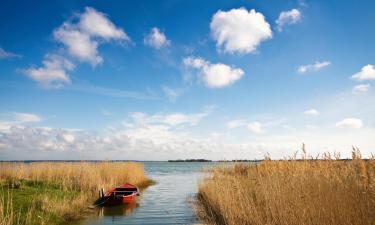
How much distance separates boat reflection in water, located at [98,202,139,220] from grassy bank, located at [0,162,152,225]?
30.0 inches

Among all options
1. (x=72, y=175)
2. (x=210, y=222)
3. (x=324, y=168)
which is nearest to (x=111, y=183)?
(x=72, y=175)

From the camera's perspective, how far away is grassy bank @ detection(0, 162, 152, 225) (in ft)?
40.0

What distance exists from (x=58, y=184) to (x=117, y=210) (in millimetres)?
5246

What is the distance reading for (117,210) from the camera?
15.0m

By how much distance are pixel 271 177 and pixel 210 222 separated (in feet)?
10.8

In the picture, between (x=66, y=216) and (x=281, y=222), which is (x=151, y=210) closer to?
(x=66, y=216)

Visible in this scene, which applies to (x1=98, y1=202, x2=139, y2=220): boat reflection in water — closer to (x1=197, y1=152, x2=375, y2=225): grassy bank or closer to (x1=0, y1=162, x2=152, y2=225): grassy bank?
(x1=0, y1=162, x2=152, y2=225): grassy bank

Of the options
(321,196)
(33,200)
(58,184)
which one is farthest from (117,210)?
(321,196)

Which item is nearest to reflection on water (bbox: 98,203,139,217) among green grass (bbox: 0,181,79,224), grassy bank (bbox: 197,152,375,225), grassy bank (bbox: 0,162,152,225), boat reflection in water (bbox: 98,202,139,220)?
boat reflection in water (bbox: 98,202,139,220)

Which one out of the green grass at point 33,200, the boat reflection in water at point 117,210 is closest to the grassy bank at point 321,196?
the green grass at point 33,200

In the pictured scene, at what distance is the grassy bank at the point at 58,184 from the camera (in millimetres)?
12195

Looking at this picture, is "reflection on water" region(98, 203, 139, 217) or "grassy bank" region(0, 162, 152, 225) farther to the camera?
"reflection on water" region(98, 203, 139, 217)

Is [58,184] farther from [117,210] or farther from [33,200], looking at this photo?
[33,200]

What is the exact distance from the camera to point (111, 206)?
15867 millimetres
